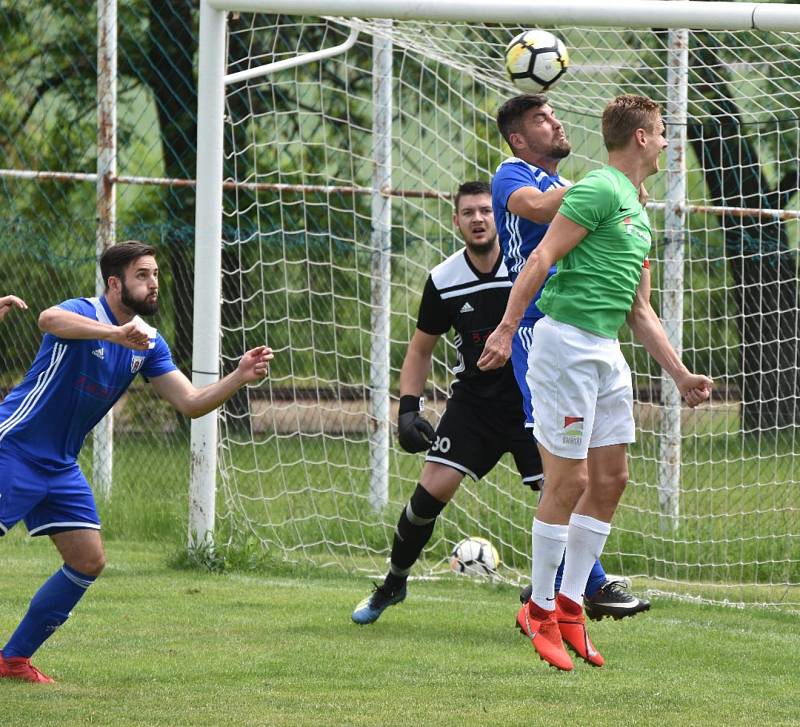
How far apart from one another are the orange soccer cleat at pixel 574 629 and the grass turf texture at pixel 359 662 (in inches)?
9.5

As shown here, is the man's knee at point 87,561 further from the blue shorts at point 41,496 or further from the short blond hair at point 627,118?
the short blond hair at point 627,118

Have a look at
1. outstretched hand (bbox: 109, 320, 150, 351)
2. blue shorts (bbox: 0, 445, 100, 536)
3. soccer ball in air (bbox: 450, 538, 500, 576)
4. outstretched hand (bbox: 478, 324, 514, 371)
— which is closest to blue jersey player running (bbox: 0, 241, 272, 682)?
blue shorts (bbox: 0, 445, 100, 536)

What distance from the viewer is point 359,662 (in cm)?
635

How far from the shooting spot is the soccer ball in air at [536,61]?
7188 mm

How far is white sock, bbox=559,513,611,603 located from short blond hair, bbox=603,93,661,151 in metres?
1.50

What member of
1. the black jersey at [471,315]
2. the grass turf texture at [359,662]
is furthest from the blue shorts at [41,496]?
the black jersey at [471,315]

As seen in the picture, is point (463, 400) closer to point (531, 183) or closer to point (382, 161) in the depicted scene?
point (531, 183)

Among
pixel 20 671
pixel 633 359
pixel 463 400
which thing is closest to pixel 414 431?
pixel 463 400

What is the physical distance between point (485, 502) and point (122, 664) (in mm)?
4296

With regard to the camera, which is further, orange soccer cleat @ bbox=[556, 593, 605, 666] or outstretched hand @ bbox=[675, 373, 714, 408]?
outstretched hand @ bbox=[675, 373, 714, 408]

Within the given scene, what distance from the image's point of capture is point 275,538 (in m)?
9.85

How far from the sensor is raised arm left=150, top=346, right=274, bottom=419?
5.67 m

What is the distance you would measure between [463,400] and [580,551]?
6.21 feet

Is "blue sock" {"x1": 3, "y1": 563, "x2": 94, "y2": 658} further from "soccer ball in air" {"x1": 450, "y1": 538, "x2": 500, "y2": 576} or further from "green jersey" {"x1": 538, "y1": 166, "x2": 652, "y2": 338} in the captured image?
"soccer ball in air" {"x1": 450, "y1": 538, "x2": 500, "y2": 576}
